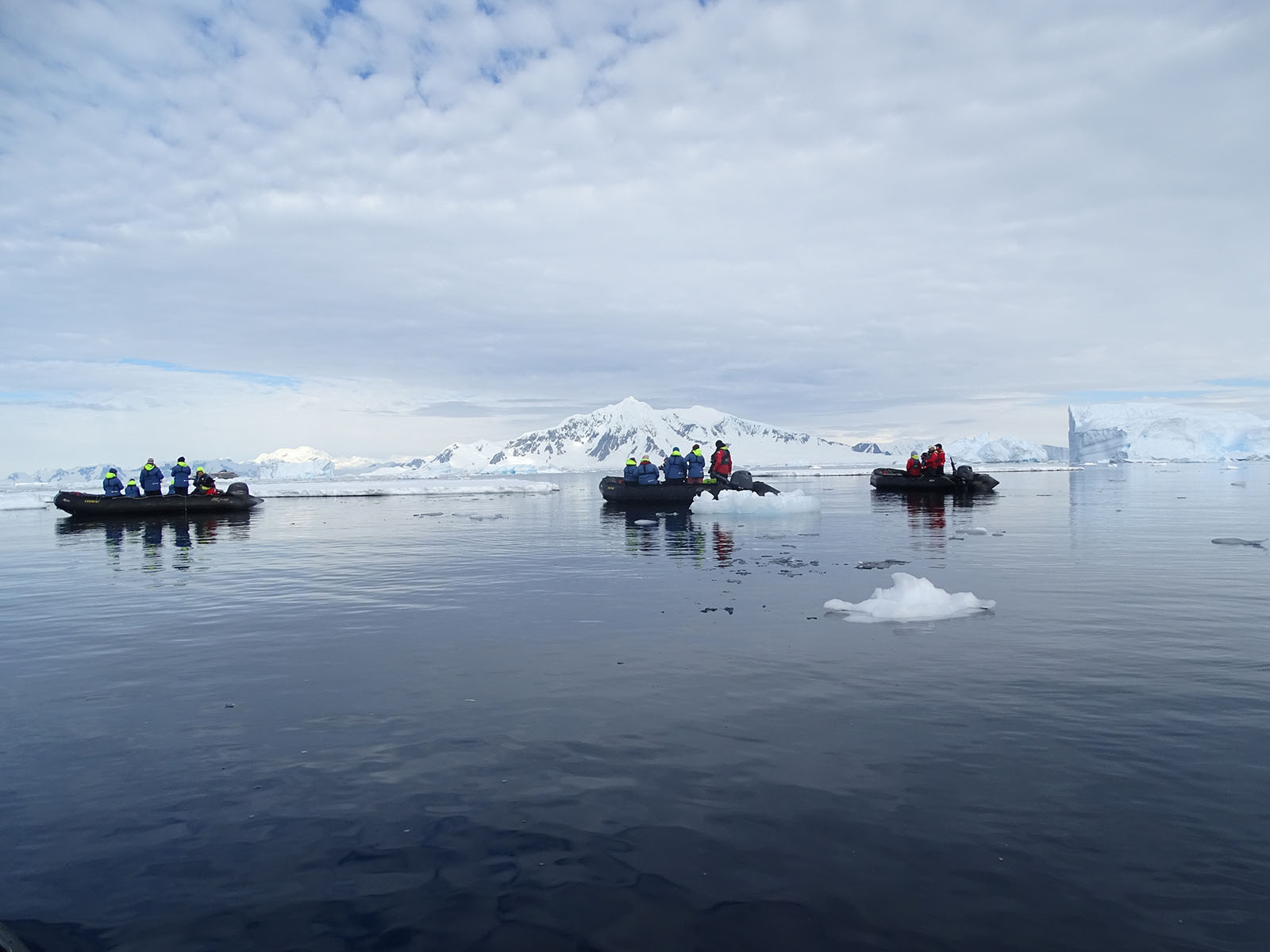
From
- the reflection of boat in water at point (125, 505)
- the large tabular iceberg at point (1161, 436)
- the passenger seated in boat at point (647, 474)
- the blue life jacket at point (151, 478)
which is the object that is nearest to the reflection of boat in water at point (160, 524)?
the reflection of boat in water at point (125, 505)

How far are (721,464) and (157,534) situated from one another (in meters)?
23.6

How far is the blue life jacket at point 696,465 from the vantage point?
36625 millimetres

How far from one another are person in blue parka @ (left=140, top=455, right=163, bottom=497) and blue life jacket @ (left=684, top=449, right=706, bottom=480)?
2452cm

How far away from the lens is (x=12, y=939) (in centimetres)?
A: 373

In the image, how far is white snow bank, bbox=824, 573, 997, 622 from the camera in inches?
418

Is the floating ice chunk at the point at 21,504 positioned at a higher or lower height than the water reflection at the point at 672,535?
higher

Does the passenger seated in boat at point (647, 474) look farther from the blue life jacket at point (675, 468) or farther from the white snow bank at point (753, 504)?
the white snow bank at point (753, 504)

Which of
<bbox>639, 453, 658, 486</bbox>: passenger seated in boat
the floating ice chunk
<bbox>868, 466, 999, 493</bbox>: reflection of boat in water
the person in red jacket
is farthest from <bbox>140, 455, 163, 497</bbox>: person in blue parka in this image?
<bbox>868, 466, 999, 493</bbox>: reflection of boat in water

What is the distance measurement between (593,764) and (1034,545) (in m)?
16.9

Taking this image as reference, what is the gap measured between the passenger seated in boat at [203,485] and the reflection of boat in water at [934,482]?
35.1m

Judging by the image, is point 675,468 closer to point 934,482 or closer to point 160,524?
point 934,482

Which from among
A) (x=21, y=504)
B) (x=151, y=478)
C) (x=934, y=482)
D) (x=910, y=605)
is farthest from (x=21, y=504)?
(x=910, y=605)

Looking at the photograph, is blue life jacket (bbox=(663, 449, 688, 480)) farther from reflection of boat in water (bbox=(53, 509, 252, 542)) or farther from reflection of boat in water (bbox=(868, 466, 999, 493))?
reflection of boat in water (bbox=(53, 509, 252, 542))

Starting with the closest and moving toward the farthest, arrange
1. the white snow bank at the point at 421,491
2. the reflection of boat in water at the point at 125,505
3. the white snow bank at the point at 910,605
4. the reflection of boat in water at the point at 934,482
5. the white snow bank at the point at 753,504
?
1. the white snow bank at the point at 910,605
2. the white snow bank at the point at 753,504
3. the reflection of boat in water at the point at 125,505
4. the reflection of boat in water at the point at 934,482
5. the white snow bank at the point at 421,491
